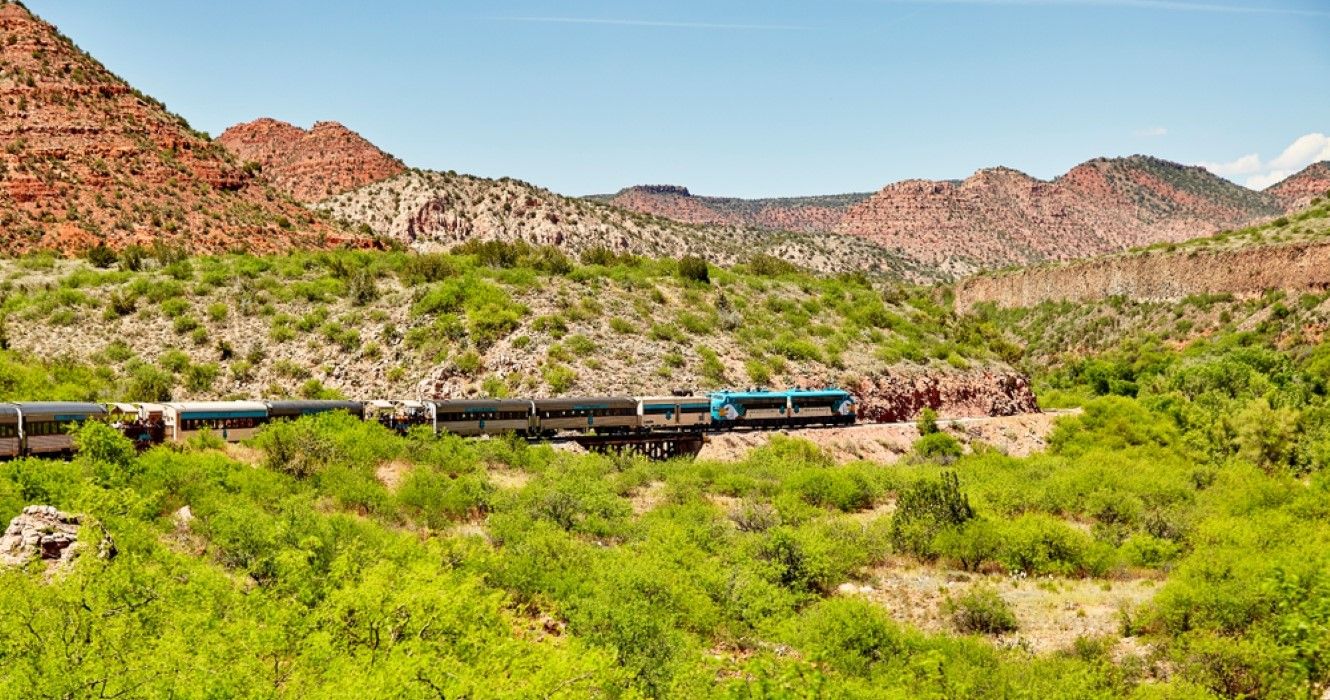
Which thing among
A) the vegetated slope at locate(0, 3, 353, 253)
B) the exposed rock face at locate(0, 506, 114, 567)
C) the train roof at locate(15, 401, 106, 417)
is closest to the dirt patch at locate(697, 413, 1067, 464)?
the train roof at locate(15, 401, 106, 417)

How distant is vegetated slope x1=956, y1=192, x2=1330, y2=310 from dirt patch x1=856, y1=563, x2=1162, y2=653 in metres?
84.1

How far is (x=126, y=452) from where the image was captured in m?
30.4

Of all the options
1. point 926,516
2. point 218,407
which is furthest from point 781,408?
point 218,407

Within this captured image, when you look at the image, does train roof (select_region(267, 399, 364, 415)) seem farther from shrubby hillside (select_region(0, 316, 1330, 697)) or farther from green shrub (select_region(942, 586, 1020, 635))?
green shrub (select_region(942, 586, 1020, 635))

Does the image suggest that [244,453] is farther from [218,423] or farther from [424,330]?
[424,330]

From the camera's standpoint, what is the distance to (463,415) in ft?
145

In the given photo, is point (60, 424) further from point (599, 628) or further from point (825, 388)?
point (825, 388)

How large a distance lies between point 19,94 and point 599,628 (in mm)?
74617

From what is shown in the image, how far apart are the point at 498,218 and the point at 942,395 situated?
209 ft

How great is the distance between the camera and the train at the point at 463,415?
104ft

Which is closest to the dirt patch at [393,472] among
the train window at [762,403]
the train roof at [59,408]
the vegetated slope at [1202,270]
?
the train roof at [59,408]

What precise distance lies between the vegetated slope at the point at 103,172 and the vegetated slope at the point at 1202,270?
94796 millimetres

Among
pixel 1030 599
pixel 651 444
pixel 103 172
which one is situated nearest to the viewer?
pixel 1030 599

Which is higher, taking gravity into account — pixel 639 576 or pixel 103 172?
pixel 103 172
